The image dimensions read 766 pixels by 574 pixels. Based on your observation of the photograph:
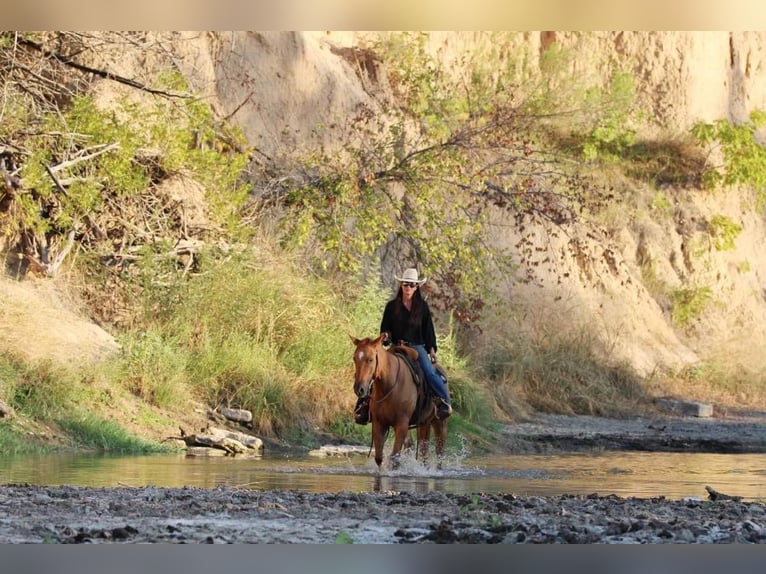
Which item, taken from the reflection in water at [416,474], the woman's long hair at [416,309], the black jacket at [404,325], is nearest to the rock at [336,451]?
the reflection in water at [416,474]

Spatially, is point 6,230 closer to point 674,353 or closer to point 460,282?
point 460,282

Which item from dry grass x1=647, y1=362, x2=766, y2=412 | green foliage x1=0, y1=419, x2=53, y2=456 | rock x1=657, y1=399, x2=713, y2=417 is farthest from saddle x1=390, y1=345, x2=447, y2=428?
dry grass x1=647, y1=362, x2=766, y2=412

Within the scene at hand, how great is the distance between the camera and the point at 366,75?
29.8 meters

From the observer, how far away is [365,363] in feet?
48.1

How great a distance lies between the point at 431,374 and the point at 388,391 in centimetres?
80

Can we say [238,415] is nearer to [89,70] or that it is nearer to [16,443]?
[16,443]

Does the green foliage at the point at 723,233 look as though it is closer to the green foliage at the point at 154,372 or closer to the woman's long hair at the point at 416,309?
the green foliage at the point at 154,372

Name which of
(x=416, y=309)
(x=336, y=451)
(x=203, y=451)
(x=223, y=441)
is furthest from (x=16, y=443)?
(x=416, y=309)

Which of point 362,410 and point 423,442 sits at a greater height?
point 362,410

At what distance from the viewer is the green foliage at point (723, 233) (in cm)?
3325

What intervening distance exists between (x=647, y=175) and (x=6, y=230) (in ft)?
53.1

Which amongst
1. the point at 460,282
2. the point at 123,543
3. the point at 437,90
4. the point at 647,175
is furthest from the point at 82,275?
the point at 647,175

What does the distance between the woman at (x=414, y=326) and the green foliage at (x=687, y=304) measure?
54.2ft

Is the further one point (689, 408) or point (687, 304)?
point (687, 304)
